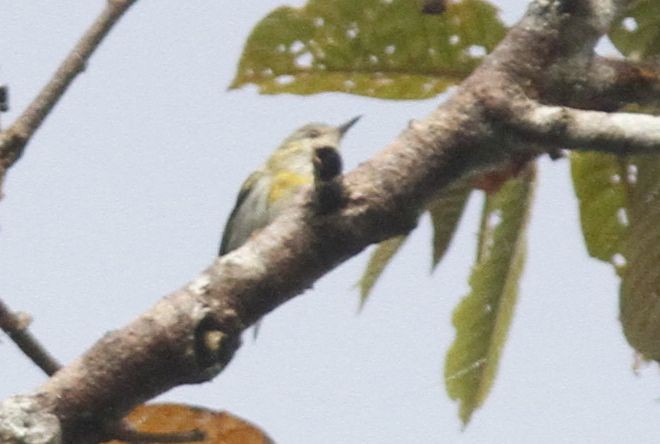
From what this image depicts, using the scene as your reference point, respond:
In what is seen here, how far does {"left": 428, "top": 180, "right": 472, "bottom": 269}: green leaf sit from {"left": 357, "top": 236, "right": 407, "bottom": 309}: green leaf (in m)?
0.08

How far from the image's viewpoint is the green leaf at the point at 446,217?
2555mm

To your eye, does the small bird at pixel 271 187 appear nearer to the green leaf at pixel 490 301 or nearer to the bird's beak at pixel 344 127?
the bird's beak at pixel 344 127

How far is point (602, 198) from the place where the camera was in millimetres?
2727

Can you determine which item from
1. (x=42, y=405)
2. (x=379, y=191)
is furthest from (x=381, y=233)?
(x=42, y=405)

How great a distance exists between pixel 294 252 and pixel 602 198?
1279mm

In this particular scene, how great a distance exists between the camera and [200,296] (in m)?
1.62

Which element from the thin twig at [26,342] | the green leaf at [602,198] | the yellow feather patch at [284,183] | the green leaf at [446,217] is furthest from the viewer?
the yellow feather patch at [284,183]

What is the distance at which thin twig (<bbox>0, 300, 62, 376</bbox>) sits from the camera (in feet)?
5.64

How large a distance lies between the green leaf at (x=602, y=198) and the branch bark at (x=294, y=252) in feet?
3.41

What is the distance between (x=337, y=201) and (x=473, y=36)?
3.86 ft

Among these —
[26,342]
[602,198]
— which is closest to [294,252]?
[26,342]

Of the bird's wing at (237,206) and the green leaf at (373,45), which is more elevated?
the green leaf at (373,45)

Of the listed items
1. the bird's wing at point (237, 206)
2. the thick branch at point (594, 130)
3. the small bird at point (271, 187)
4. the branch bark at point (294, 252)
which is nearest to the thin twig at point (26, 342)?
the branch bark at point (294, 252)

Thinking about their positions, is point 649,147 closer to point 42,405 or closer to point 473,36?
point 42,405
